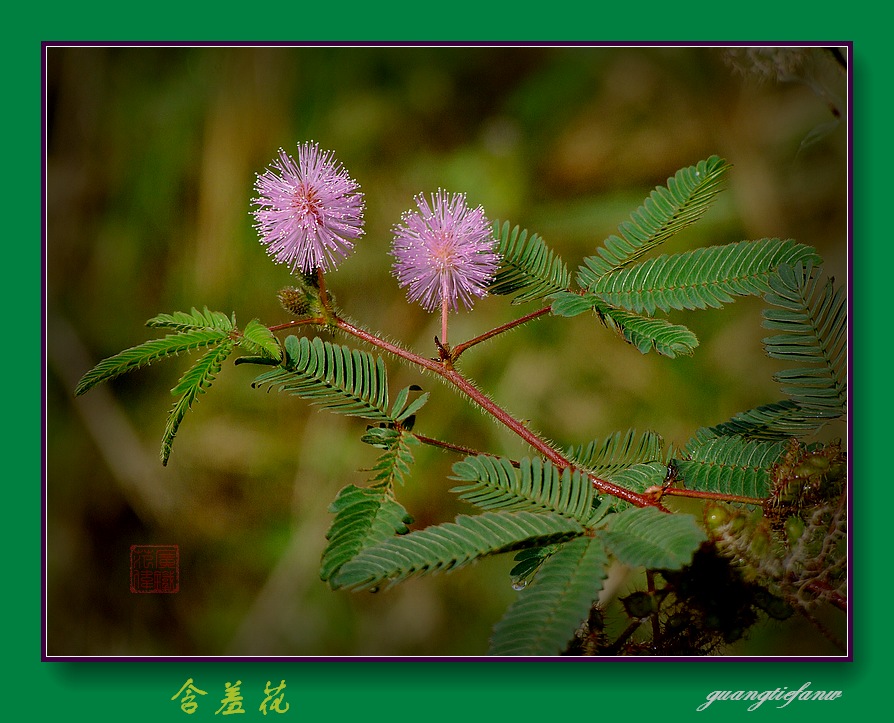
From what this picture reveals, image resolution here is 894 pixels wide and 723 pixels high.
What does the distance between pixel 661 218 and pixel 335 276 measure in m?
0.63

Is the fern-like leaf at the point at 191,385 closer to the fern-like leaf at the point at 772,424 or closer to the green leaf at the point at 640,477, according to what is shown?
the green leaf at the point at 640,477

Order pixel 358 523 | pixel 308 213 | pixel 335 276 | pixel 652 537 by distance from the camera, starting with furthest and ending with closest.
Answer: pixel 335 276 → pixel 308 213 → pixel 358 523 → pixel 652 537

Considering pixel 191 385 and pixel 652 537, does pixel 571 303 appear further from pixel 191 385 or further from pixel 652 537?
pixel 191 385

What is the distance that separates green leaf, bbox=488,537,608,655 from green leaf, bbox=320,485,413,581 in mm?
140

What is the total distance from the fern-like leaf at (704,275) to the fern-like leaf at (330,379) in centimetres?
29

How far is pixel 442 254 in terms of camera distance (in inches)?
35.2

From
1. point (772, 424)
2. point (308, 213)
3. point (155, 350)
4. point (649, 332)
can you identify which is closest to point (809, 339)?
point (772, 424)

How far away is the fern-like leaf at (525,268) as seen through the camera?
96 cm

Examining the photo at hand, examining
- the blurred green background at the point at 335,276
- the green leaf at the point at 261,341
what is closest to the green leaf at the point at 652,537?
the green leaf at the point at 261,341

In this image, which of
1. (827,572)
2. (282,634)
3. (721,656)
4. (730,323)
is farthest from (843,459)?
(282,634)

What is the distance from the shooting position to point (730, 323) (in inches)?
57.2

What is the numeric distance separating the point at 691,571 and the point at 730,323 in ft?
2.53

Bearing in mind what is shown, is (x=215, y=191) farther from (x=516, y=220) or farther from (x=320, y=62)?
(x=516, y=220)

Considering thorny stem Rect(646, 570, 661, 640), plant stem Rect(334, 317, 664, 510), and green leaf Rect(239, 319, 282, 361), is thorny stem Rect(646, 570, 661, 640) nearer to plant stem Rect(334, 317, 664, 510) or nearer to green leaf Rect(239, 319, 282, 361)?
plant stem Rect(334, 317, 664, 510)
